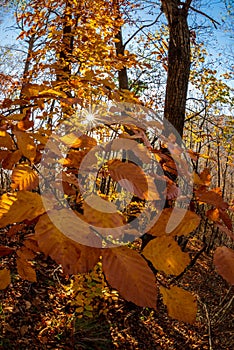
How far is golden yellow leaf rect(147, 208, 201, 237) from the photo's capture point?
689 mm

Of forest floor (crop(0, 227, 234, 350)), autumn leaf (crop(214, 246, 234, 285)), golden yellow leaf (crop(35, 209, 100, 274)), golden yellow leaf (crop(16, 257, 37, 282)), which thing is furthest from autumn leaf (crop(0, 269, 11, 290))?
forest floor (crop(0, 227, 234, 350))

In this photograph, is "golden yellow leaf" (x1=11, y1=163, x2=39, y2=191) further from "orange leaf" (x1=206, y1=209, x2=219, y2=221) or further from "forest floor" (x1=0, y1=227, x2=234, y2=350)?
"forest floor" (x1=0, y1=227, x2=234, y2=350)

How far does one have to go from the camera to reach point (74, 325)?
376 centimetres

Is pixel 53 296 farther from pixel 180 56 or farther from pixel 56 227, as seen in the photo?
pixel 56 227

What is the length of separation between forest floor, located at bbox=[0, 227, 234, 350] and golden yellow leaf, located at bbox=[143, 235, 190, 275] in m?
2.74

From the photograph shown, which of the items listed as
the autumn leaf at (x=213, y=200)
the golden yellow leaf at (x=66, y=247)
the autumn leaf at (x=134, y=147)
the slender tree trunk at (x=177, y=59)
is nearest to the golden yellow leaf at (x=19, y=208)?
the golden yellow leaf at (x=66, y=247)

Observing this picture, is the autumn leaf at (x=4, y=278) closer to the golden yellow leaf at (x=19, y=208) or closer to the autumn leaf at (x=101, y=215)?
the golden yellow leaf at (x=19, y=208)

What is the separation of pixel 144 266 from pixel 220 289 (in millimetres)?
8081

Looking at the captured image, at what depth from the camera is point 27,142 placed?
2.78ft

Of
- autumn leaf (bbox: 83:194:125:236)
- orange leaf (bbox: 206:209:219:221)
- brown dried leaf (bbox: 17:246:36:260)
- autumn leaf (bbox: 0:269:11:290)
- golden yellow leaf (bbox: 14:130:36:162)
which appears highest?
golden yellow leaf (bbox: 14:130:36:162)

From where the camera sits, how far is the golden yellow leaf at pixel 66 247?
565 mm

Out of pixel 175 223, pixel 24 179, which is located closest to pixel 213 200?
pixel 175 223

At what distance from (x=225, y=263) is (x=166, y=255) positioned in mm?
141

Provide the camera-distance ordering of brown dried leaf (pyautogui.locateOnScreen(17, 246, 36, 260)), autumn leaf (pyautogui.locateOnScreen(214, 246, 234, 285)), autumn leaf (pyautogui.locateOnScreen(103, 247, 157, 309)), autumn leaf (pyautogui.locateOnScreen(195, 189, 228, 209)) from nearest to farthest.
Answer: autumn leaf (pyautogui.locateOnScreen(103, 247, 157, 309))
autumn leaf (pyautogui.locateOnScreen(214, 246, 234, 285))
autumn leaf (pyautogui.locateOnScreen(195, 189, 228, 209))
brown dried leaf (pyautogui.locateOnScreen(17, 246, 36, 260))
